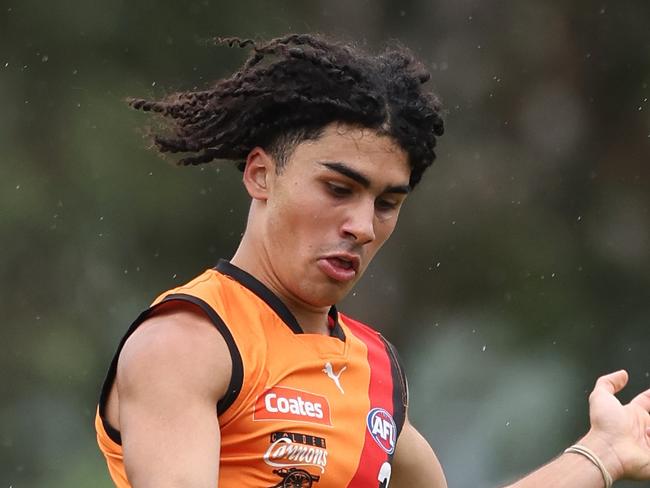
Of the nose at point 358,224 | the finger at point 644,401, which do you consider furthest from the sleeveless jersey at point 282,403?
the finger at point 644,401

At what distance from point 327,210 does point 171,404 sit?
0.71 m

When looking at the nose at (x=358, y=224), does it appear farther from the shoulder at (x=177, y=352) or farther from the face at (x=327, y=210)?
Result: the shoulder at (x=177, y=352)

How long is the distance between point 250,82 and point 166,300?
2.45 ft

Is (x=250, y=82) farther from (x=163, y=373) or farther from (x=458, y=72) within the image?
(x=458, y=72)

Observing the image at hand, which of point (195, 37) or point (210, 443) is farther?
point (195, 37)

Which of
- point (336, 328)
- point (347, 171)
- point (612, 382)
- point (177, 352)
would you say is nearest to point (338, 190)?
point (347, 171)

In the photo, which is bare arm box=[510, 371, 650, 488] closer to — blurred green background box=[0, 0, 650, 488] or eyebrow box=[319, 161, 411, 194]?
eyebrow box=[319, 161, 411, 194]

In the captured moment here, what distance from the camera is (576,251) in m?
11.8

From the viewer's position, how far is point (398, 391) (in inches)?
176

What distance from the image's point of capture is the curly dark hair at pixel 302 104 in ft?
13.6

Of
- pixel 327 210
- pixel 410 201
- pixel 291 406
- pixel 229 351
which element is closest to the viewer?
pixel 229 351

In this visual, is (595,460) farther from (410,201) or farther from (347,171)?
(410,201)

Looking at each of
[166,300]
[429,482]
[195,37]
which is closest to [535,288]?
[195,37]

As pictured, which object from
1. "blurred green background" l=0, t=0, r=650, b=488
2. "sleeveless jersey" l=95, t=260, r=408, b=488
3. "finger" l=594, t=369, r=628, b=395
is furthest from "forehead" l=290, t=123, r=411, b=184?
"blurred green background" l=0, t=0, r=650, b=488
